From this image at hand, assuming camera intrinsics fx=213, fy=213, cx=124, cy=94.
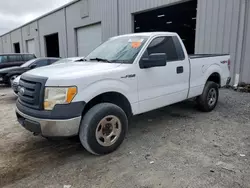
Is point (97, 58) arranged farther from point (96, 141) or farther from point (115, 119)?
point (96, 141)

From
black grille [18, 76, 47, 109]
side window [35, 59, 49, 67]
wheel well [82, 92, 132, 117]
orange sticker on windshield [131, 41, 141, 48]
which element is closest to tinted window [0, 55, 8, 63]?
side window [35, 59, 49, 67]

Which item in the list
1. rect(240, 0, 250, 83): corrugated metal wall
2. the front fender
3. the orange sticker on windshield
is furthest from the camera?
rect(240, 0, 250, 83): corrugated metal wall

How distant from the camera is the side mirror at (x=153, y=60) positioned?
356 cm

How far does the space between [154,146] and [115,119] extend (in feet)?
2.87

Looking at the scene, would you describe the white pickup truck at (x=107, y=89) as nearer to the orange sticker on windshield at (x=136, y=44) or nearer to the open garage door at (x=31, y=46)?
the orange sticker on windshield at (x=136, y=44)

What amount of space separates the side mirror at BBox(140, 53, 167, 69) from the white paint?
0.09m

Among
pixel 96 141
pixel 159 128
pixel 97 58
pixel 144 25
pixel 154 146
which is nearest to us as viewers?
pixel 96 141

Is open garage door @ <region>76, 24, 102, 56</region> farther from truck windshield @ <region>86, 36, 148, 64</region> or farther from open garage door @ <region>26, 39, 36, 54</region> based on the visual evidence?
open garage door @ <region>26, 39, 36, 54</region>

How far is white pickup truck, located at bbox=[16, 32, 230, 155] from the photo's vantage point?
9.48 ft

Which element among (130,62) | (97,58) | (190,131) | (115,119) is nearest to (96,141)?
(115,119)

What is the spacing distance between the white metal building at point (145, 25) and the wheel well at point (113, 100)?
6243 millimetres

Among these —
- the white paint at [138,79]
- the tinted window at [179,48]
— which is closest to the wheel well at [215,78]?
the white paint at [138,79]

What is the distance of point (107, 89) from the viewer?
3219 millimetres

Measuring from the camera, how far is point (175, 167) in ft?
9.73
